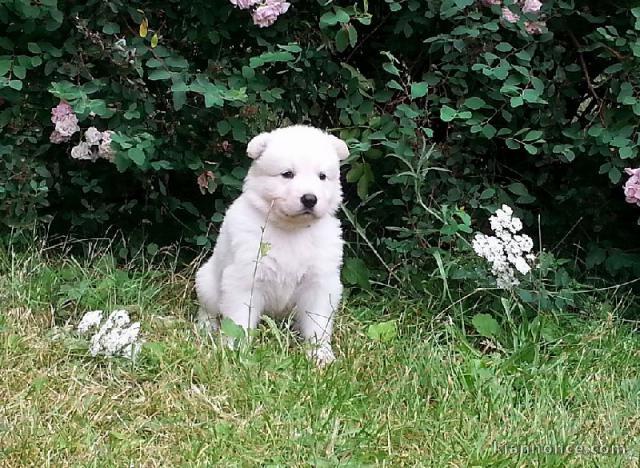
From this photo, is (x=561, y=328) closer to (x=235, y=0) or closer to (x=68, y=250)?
(x=235, y=0)

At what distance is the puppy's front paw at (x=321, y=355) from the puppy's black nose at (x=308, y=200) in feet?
1.81

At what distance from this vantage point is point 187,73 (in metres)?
4.19

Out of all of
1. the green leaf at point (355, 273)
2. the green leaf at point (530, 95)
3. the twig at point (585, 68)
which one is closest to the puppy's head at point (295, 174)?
the green leaf at point (355, 273)

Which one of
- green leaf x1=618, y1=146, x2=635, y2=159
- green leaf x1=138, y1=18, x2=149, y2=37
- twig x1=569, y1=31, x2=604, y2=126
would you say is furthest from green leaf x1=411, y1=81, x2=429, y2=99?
green leaf x1=138, y1=18, x2=149, y2=37

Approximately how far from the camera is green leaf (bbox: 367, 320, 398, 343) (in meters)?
3.83

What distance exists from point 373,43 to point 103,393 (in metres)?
2.38

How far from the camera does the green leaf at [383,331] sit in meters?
3.83

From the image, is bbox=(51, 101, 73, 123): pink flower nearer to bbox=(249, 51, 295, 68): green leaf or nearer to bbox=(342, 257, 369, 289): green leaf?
bbox=(249, 51, 295, 68): green leaf

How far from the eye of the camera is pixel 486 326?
3941mm

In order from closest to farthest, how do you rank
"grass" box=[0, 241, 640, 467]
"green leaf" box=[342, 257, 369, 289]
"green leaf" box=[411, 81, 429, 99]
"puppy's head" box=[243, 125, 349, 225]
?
"grass" box=[0, 241, 640, 467]
"puppy's head" box=[243, 125, 349, 225]
"green leaf" box=[411, 81, 429, 99]
"green leaf" box=[342, 257, 369, 289]

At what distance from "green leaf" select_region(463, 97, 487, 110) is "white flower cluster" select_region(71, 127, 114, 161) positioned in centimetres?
162

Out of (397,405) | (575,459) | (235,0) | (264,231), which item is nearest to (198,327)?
(264,231)

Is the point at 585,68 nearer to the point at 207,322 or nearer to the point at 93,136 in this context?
the point at 207,322

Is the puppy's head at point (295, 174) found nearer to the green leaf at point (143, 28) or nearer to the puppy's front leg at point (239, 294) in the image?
the puppy's front leg at point (239, 294)
